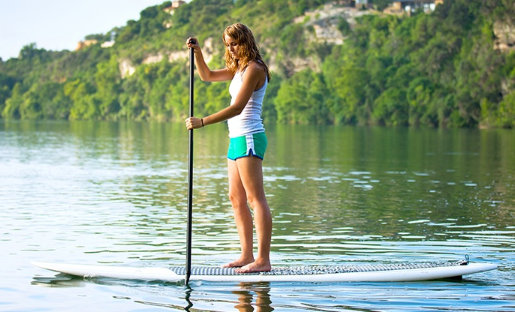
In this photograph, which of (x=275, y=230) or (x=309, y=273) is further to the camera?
(x=275, y=230)

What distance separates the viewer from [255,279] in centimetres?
1074

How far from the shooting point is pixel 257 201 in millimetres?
10836

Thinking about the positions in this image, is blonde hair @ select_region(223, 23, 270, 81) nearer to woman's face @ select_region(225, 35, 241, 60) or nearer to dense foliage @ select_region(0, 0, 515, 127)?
woman's face @ select_region(225, 35, 241, 60)

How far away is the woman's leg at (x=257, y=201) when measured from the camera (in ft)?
35.1

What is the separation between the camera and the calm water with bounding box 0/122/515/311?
10125mm

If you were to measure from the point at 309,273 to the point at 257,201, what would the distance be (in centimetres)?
100

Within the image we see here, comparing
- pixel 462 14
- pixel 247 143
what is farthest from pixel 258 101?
pixel 462 14

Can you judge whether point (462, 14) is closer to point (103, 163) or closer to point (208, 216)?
point (103, 163)

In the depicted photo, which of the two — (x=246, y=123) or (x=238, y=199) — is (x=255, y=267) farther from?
(x=246, y=123)

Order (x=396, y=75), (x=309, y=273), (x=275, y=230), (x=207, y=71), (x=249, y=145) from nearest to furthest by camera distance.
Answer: (x=249, y=145) < (x=309, y=273) < (x=207, y=71) < (x=275, y=230) < (x=396, y=75)

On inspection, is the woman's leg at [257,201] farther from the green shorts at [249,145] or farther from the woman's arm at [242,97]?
the woman's arm at [242,97]

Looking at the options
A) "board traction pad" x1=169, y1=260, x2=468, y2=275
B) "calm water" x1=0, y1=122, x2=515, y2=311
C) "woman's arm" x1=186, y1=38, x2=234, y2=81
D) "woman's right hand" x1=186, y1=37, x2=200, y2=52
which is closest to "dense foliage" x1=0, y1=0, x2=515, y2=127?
"calm water" x1=0, y1=122, x2=515, y2=311

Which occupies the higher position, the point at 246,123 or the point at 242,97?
the point at 242,97

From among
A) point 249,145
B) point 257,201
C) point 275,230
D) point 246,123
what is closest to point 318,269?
point 257,201
